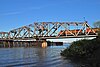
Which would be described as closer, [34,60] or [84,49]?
[34,60]

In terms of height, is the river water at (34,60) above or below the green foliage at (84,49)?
below

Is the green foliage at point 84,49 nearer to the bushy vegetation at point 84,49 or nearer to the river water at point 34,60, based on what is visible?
the bushy vegetation at point 84,49

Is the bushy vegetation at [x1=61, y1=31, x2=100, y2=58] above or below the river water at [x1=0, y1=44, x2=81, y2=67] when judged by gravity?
above

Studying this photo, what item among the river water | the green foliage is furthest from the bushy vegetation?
the river water

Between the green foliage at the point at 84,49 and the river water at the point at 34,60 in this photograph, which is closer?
the river water at the point at 34,60

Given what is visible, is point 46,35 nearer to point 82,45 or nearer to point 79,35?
point 79,35

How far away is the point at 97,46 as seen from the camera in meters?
49.1

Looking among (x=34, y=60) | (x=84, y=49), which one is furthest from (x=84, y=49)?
(x=34, y=60)

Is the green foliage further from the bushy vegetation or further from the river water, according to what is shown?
the river water

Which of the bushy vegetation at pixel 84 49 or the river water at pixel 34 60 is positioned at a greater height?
the bushy vegetation at pixel 84 49

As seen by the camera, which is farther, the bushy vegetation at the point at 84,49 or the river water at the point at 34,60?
the bushy vegetation at the point at 84,49

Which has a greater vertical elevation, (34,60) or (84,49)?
(84,49)

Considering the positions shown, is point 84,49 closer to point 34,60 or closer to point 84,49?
point 84,49

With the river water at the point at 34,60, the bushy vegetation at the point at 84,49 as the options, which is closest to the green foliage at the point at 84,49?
the bushy vegetation at the point at 84,49
